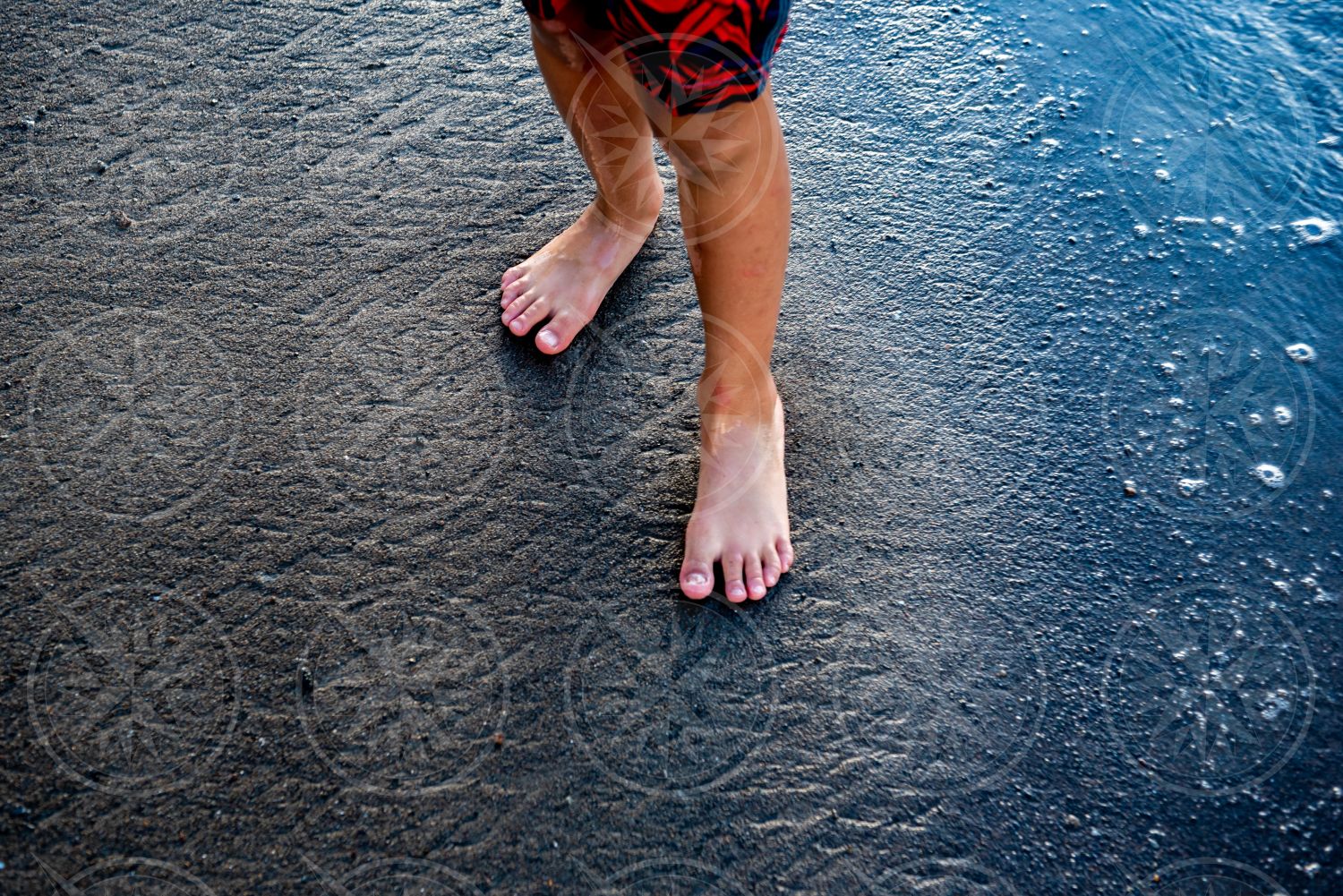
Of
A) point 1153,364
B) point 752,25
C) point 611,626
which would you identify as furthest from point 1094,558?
point 752,25

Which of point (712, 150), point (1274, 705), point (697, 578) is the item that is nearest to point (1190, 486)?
point (1274, 705)

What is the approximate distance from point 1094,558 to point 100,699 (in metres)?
1.46

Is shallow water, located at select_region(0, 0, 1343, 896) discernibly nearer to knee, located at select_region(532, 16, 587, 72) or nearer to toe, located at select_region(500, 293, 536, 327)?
toe, located at select_region(500, 293, 536, 327)

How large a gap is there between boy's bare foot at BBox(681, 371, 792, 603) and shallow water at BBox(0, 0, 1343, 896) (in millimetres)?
53

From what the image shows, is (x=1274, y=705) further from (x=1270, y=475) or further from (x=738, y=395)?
(x=738, y=395)

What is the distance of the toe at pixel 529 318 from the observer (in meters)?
1.68

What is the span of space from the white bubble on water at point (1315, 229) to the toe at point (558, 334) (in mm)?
1412

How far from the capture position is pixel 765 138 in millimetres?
1175

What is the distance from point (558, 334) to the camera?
1662 millimetres

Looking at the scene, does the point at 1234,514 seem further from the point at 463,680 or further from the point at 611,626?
the point at 463,680

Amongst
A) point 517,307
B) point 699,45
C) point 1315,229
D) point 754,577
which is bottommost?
point 754,577

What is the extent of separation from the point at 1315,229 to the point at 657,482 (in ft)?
4.59

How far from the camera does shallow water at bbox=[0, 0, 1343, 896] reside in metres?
1.20

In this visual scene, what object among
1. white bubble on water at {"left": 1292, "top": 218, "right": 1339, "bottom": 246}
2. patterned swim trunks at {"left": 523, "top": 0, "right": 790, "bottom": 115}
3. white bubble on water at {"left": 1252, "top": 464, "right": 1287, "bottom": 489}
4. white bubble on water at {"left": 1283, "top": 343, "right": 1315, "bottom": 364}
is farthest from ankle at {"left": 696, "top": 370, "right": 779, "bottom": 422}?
white bubble on water at {"left": 1292, "top": 218, "right": 1339, "bottom": 246}
